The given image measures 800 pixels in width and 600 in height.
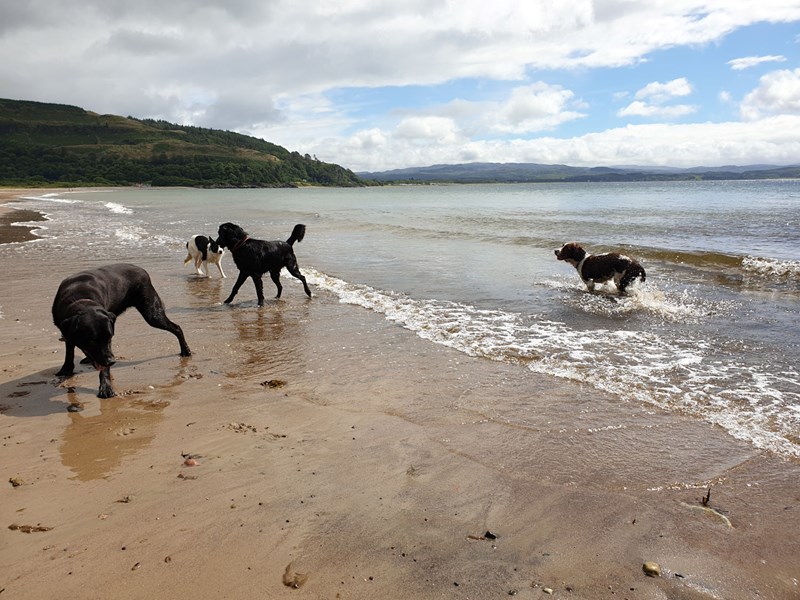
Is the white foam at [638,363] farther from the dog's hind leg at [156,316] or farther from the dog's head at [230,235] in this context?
the dog's hind leg at [156,316]

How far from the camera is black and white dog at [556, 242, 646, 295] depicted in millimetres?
11156

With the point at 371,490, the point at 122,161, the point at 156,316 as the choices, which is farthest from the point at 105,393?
the point at 122,161

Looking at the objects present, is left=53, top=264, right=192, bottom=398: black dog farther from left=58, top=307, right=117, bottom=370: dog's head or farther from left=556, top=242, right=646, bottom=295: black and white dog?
left=556, top=242, right=646, bottom=295: black and white dog

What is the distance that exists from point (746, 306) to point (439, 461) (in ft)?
28.7

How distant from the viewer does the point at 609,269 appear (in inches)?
450

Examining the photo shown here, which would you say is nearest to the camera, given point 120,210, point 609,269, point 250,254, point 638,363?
point 638,363

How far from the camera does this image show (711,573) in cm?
291

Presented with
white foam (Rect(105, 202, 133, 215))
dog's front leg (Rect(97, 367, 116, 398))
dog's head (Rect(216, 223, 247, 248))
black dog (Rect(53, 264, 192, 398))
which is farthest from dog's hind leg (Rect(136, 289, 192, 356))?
white foam (Rect(105, 202, 133, 215))

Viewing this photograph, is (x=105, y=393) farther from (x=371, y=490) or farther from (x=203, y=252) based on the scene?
(x=203, y=252)

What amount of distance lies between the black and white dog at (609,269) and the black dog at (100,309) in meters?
8.92

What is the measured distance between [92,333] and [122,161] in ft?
554

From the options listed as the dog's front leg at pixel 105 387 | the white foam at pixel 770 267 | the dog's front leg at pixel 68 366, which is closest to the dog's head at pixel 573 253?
the white foam at pixel 770 267

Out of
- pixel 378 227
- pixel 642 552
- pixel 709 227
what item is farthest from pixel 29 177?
pixel 642 552

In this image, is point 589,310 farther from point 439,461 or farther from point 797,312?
point 439,461
